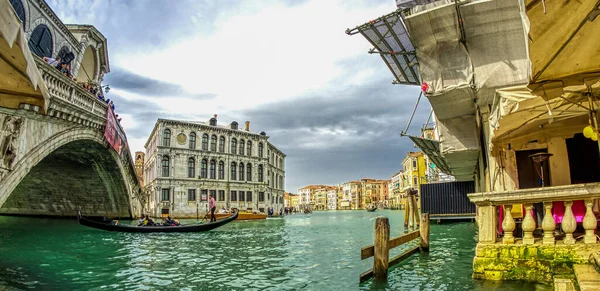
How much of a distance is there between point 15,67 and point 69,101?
8.16 meters

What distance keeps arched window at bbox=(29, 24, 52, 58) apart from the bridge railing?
1.88 metres

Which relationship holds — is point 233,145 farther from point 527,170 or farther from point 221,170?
point 527,170

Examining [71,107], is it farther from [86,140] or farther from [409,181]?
[409,181]

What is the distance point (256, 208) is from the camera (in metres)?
34.8

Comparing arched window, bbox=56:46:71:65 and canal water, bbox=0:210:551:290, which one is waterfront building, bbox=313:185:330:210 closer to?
arched window, bbox=56:46:71:65

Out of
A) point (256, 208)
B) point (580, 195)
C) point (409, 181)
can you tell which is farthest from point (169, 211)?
point (409, 181)

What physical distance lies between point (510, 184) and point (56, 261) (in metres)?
9.59

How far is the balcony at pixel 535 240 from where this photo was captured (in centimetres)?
377

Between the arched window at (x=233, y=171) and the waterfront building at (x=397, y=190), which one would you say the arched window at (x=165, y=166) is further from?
the waterfront building at (x=397, y=190)

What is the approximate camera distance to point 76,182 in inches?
772

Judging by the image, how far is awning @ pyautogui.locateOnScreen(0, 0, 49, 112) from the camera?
2090 millimetres

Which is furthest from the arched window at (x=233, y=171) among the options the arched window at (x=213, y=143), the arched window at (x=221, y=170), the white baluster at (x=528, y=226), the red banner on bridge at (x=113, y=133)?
the white baluster at (x=528, y=226)

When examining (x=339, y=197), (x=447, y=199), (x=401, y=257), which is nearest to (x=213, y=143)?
(x=447, y=199)

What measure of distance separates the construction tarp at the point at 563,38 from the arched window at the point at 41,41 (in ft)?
41.8
